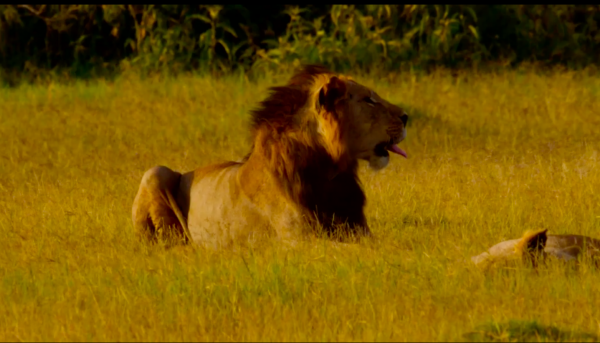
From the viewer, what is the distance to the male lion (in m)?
6.84

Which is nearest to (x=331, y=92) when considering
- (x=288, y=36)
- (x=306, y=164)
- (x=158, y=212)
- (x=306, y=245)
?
(x=306, y=164)

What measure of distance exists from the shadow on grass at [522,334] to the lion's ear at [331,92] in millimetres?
2163

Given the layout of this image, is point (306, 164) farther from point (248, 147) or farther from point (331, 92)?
point (248, 147)

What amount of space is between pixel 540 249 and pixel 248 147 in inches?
228

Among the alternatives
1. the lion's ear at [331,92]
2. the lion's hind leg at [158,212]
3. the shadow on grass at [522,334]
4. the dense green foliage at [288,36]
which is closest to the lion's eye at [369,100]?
the lion's ear at [331,92]

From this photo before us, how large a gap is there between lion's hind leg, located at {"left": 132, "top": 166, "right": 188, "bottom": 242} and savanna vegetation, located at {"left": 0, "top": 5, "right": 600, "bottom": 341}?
0.16m

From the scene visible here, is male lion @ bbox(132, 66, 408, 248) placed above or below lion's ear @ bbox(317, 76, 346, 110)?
below

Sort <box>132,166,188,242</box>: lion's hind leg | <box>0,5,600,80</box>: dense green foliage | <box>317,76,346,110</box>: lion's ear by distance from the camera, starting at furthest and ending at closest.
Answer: <box>0,5,600,80</box>: dense green foliage
<box>132,166,188,242</box>: lion's hind leg
<box>317,76,346,110</box>: lion's ear

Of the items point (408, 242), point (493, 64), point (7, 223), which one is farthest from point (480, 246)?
point (493, 64)

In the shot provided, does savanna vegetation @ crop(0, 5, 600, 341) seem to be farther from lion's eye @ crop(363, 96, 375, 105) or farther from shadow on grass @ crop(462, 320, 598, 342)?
lion's eye @ crop(363, 96, 375, 105)

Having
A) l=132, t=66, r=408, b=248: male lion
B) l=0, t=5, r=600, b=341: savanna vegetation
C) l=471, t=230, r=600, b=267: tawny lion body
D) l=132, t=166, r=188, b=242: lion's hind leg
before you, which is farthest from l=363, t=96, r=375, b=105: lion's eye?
l=132, t=166, r=188, b=242: lion's hind leg

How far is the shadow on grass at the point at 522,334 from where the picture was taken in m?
4.86

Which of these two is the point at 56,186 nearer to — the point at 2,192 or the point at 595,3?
the point at 2,192

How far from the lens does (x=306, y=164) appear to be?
22.5 ft
